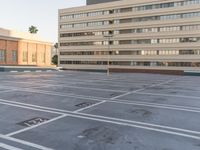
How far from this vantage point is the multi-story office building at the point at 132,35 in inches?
2324

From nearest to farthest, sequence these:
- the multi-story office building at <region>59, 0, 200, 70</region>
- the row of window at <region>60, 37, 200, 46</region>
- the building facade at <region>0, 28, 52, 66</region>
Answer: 1. the row of window at <region>60, 37, 200, 46</region>
2. the multi-story office building at <region>59, 0, 200, 70</region>
3. the building facade at <region>0, 28, 52, 66</region>

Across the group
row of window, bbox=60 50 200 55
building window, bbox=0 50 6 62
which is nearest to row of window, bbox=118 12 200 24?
row of window, bbox=60 50 200 55

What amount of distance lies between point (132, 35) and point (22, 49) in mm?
33994

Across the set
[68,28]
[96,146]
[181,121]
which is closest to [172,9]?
[68,28]

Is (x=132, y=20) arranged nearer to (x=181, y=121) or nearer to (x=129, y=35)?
(x=129, y=35)

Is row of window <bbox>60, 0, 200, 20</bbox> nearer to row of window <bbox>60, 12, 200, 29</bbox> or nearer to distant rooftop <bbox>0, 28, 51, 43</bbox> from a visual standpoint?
row of window <bbox>60, 12, 200, 29</bbox>

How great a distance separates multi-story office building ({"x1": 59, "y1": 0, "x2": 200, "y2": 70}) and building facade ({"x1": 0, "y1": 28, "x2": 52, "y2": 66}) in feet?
29.3

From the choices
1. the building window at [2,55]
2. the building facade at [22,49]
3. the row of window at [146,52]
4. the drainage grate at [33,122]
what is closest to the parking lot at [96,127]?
the drainage grate at [33,122]

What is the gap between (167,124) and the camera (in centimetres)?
859

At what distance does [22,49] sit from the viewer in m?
67.4

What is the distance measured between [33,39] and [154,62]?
1541 inches

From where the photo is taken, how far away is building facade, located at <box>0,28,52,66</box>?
61.7 metres

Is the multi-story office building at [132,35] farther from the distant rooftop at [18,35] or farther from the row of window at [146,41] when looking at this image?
the distant rooftop at [18,35]

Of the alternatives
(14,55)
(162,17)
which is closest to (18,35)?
(14,55)
